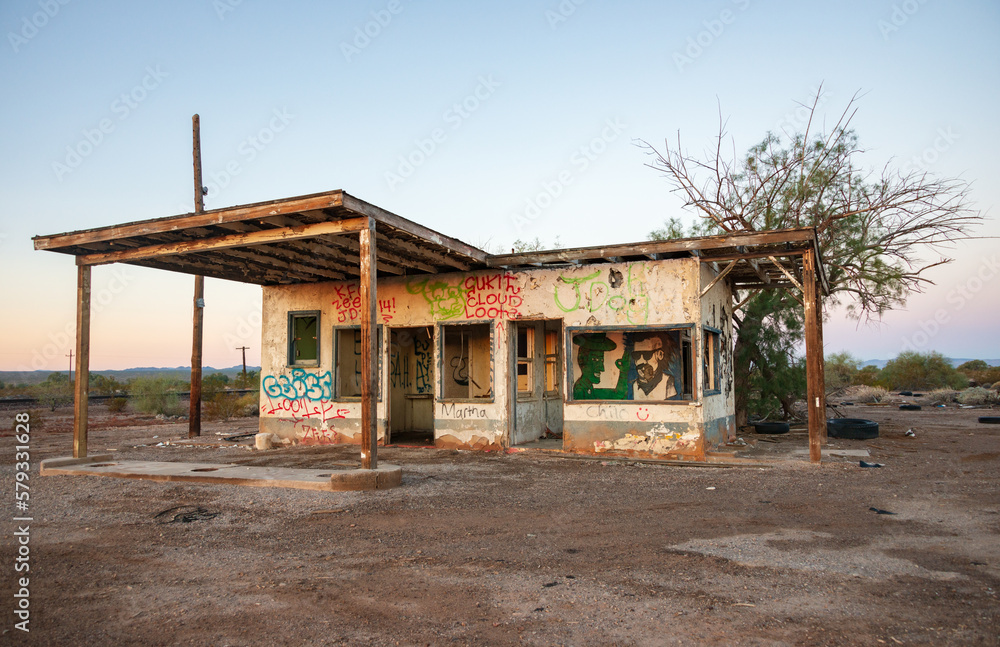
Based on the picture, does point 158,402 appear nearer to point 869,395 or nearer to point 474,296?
point 474,296

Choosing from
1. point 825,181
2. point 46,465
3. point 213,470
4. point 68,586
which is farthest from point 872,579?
point 825,181

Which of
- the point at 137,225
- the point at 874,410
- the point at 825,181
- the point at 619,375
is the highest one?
the point at 825,181

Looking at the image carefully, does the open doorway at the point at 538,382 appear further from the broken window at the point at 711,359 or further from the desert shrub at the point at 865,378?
the desert shrub at the point at 865,378

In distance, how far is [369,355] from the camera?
7879mm

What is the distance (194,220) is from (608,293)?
648 centimetres

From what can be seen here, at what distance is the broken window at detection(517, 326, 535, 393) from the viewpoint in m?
12.7

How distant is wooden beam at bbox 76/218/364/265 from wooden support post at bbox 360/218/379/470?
1.06ft

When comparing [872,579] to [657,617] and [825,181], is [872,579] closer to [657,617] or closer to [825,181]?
[657,617]

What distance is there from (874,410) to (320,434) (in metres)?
16.6

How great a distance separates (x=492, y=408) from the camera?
11516 millimetres

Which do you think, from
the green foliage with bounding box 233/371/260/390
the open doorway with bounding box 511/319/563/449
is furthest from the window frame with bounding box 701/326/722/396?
the green foliage with bounding box 233/371/260/390

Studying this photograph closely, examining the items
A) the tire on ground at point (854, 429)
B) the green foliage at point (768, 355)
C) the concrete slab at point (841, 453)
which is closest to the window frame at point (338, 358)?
the concrete slab at point (841, 453)

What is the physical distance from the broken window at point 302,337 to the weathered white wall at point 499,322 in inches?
6.2

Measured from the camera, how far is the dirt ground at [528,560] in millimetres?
3436
